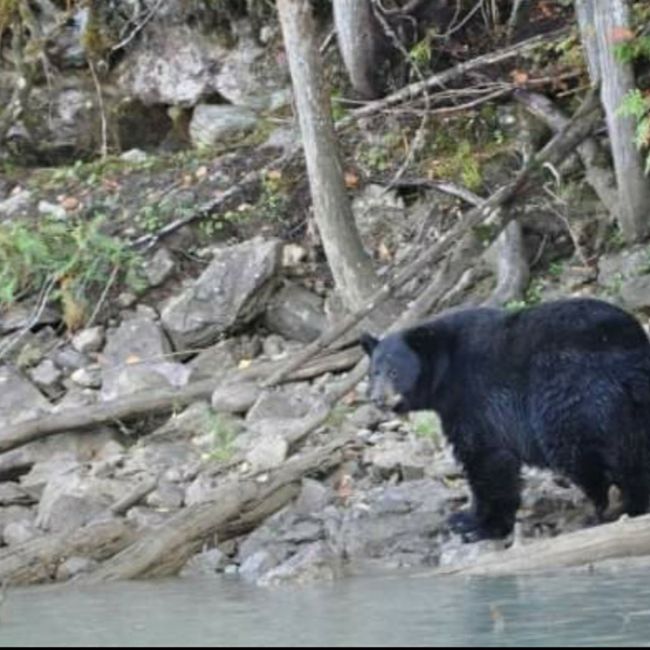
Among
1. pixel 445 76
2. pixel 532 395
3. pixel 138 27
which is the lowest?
pixel 532 395

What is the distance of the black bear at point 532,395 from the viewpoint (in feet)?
29.3

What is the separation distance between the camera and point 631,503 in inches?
358

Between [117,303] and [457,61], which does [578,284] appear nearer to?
[457,61]

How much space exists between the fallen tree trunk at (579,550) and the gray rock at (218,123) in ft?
28.6

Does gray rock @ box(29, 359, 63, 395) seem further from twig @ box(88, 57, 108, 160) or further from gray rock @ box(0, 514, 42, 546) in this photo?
twig @ box(88, 57, 108, 160)

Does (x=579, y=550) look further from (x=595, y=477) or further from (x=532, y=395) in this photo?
(x=532, y=395)

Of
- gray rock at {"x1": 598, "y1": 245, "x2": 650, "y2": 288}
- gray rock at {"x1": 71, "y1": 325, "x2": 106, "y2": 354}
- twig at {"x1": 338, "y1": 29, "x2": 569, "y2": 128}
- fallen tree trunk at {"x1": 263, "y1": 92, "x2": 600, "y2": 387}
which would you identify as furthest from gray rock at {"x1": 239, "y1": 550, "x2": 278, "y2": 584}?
twig at {"x1": 338, "y1": 29, "x2": 569, "y2": 128}

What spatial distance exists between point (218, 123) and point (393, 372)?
6812 millimetres

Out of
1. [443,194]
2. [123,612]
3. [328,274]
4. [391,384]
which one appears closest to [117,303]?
[328,274]

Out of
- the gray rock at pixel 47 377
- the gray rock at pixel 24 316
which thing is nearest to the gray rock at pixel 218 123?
the gray rock at pixel 24 316

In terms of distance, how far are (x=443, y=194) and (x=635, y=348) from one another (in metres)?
5.39

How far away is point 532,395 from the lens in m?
9.14

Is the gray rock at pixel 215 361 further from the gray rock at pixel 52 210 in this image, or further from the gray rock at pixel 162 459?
the gray rock at pixel 52 210

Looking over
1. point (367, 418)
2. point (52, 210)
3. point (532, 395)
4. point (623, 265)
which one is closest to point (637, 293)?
point (623, 265)
